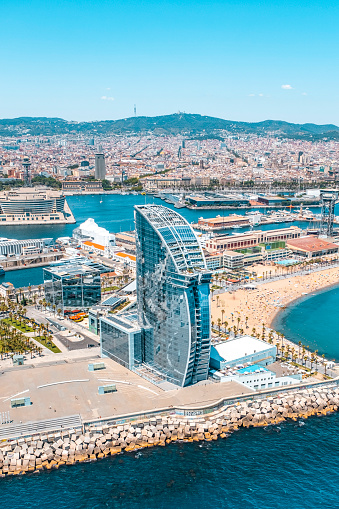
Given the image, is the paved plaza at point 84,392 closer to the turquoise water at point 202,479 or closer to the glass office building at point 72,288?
the turquoise water at point 202,479

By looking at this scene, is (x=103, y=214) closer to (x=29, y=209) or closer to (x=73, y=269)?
(x=29, y=209)

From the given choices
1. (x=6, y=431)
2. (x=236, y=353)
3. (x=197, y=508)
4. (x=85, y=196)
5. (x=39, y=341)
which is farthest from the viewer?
(x=85, y=196)

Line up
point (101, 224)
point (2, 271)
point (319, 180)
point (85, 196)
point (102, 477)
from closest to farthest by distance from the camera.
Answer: point (102, 477) → point (2, 271) → point (101, 224) → point (85, 196) → point (319, 180)

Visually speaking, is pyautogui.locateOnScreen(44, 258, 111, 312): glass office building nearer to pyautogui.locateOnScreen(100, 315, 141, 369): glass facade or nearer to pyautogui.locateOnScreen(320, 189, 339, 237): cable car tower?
pyautogui.locateOnScreen(100, 315, 141, 369): glass facade

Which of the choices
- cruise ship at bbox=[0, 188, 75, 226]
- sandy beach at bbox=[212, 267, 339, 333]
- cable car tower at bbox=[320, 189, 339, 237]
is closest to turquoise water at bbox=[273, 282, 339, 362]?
sandy beach at bbox=[212, 267, 339, 333]

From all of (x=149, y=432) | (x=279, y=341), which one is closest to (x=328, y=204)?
(x=279, y=341)

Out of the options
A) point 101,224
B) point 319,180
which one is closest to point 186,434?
point 101,224

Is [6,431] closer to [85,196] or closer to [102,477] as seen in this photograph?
[102,477]
